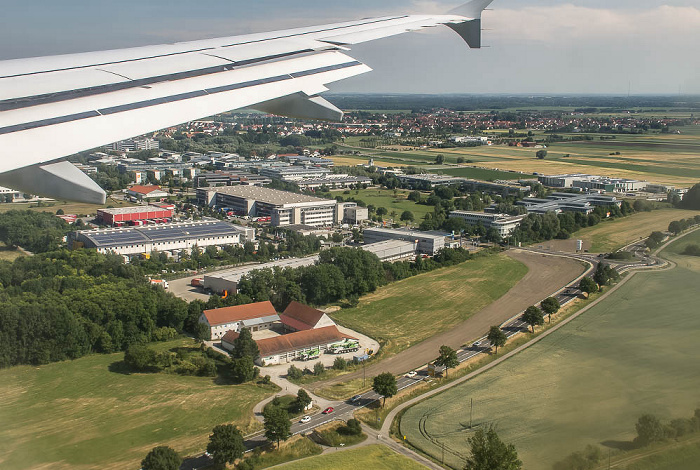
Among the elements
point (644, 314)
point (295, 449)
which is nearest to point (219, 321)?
point (295, 449)

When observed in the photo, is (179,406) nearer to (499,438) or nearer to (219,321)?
(219,321)

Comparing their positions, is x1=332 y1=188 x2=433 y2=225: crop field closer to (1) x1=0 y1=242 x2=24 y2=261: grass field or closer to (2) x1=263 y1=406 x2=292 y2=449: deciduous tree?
(1) x1=0 y1=242 x2=24 y2=261: grass field

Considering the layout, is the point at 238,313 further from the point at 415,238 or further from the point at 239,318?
the point at 415,238

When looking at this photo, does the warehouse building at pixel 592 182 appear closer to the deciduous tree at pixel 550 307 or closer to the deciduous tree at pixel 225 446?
the deciduous tree at pixel 550 307

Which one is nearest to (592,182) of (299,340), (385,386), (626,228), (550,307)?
(626,228)

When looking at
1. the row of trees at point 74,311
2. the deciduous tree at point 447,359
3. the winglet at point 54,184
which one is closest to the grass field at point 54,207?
the row of trees at point 74,311

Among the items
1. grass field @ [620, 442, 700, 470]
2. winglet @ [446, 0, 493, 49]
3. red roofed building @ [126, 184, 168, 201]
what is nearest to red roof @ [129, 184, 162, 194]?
red roofed building @ [126, 184, 168, 201]
